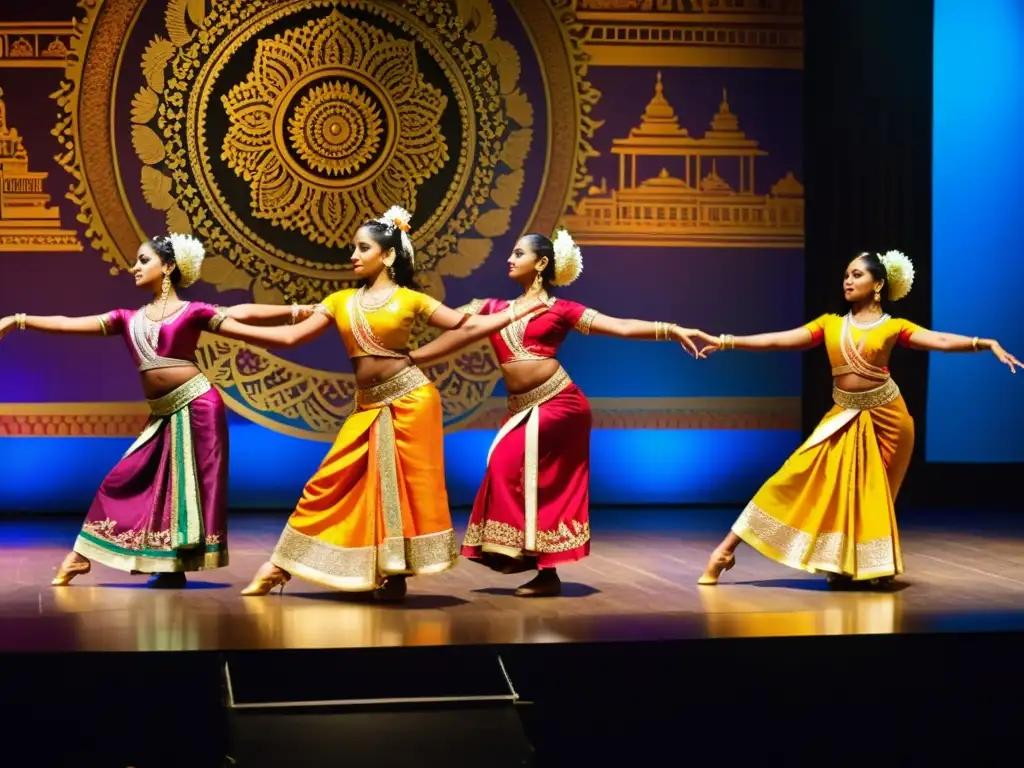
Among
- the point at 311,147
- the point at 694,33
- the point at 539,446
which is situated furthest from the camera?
the point at 694,33

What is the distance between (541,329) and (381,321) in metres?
0.56

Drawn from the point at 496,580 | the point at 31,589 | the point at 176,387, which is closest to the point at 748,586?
the point at 496,580

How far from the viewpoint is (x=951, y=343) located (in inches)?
192

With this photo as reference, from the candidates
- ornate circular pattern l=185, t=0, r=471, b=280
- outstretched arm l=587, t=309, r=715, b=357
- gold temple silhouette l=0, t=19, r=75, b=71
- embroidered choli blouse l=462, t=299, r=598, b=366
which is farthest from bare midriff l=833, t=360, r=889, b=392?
gold temple silhouette l=0, t=19, r=75, b=71

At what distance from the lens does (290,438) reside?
7.04m

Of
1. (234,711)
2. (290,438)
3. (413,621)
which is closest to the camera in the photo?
(234,711)

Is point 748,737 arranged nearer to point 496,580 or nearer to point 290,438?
point 496,580

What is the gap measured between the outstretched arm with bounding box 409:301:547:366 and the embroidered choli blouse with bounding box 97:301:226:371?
0.73m

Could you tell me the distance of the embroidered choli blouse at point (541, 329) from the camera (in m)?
4.77

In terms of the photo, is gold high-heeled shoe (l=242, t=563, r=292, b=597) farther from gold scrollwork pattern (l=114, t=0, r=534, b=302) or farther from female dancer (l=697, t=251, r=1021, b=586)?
gold scrollwork pattern (l=114, t=0, r=534, b=302)

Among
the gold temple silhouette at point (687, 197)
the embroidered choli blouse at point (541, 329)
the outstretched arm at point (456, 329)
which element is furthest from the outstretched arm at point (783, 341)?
the gold temple silhouette at point (687, 197)

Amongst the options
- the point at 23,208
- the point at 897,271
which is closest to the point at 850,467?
the point at 897,271

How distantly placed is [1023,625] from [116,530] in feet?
9.26

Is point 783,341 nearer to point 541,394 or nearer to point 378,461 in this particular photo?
point 541,394
